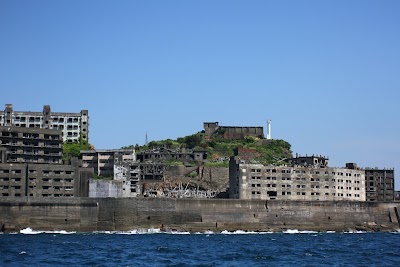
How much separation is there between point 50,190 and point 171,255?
49000 millimetres

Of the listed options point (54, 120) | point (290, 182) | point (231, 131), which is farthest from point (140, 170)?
point (231, 131)

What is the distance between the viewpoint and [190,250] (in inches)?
3054

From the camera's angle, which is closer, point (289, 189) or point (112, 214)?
point (112, 214)

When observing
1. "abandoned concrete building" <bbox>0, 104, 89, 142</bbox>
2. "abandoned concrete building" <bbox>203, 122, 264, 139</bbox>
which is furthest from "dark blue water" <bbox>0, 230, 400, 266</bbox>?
"abandoned concrete building" <bbox>203, 122, 264, 139</bbox>

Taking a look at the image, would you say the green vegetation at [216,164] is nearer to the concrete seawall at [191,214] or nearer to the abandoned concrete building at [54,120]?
the concrete seawall at [191,214]

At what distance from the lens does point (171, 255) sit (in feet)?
233

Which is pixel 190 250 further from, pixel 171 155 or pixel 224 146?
pixel 224 146

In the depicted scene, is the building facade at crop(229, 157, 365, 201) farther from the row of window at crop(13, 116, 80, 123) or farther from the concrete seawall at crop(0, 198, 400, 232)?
the row of window at crop(13, 116, 80, 123)

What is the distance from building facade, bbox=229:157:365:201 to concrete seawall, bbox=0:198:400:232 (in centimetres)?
717

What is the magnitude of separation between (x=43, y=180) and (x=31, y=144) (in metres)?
12.9

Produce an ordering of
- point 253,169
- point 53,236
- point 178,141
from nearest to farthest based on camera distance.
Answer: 1. point 53,236
2. point 253,169
3. point 178,141

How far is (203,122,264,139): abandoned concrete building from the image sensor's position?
6737 inches

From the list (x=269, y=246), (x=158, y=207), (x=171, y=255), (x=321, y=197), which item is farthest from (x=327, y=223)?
(x=171, y=255)

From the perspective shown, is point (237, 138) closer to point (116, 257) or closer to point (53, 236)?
point (53, 236)
